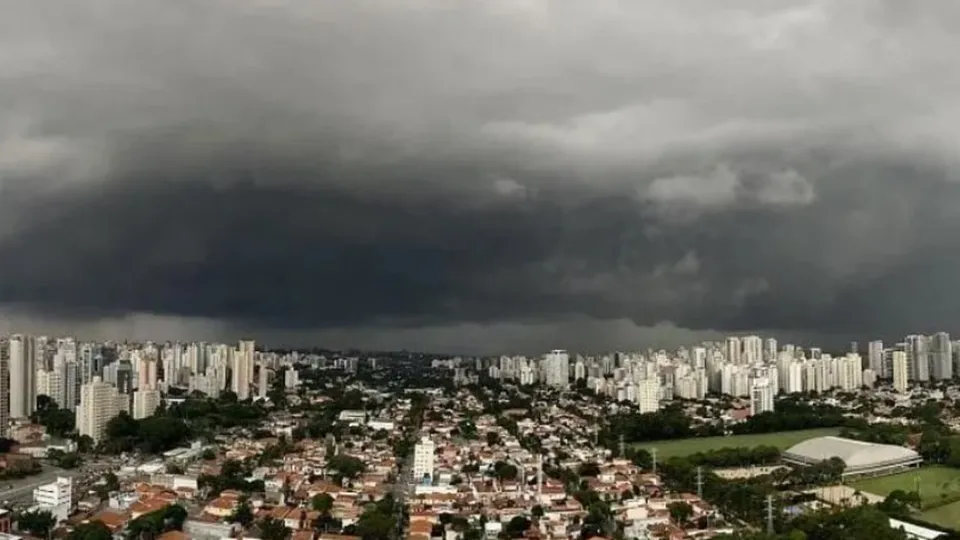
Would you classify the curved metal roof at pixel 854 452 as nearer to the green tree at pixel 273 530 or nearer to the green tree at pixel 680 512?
the green tree at pixel 680 512

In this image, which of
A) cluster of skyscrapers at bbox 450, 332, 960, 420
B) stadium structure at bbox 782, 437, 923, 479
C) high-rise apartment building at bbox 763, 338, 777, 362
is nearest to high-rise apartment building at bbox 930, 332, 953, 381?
cluster of skyscrapers at bbox 450, 332, 960, 420

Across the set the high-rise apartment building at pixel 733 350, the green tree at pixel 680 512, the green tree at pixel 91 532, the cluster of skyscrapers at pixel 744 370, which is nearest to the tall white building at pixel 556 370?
the cluster of skyscrapers at pixel 744 370

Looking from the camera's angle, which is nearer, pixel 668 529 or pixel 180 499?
pixel 668 529

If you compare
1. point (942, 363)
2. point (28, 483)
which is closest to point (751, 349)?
point (942, 363)

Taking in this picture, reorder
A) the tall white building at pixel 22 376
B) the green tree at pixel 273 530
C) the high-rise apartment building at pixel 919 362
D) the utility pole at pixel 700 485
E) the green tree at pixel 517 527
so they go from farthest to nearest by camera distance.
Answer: the high-rise apartment building at pixel 919 362
the tall white building at pixel 22 376
the utility pole at pixel 700 485
the green tree at pixel 517 527
the green tree at pixel 273 530

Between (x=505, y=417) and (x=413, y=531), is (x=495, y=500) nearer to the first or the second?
(x=413, y=531)

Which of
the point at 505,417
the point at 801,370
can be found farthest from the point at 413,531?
the point at 801,370
